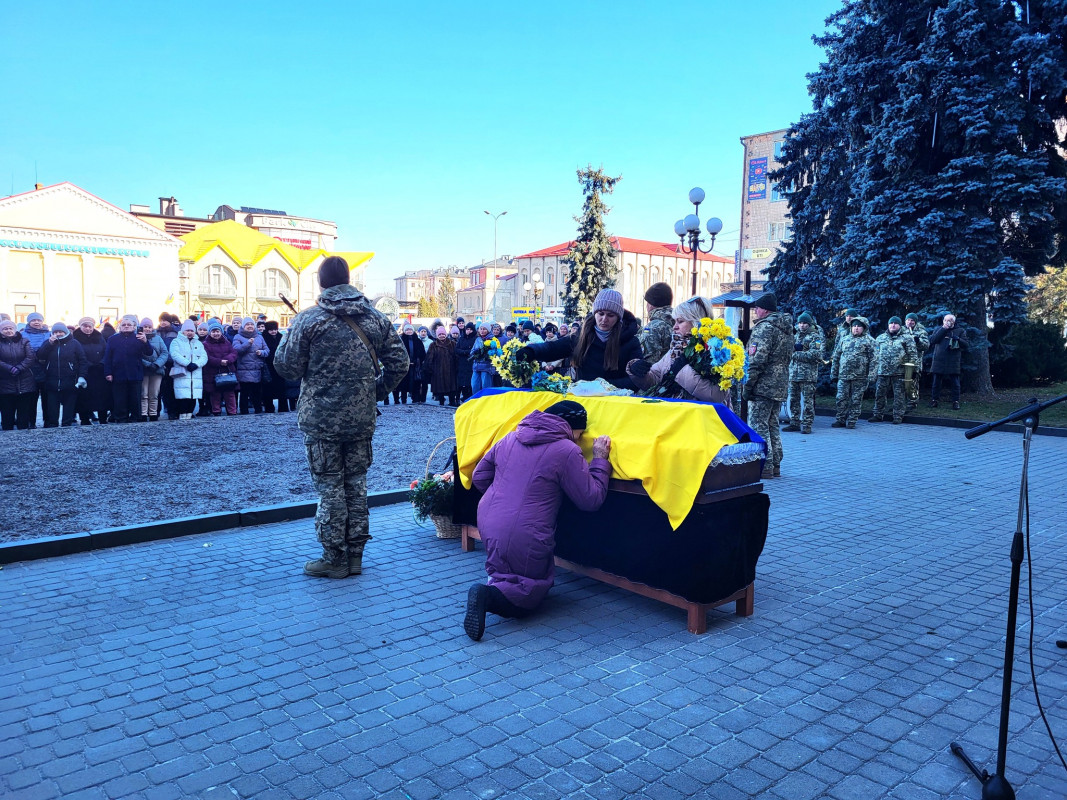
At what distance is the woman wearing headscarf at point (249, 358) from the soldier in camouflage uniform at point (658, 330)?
954cm

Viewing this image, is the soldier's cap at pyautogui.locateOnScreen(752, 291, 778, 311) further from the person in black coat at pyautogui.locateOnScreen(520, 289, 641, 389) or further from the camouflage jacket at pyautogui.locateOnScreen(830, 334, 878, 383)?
the camouflage jacket at pyautogui.locateOnScreen(830, 334, 878, 383)

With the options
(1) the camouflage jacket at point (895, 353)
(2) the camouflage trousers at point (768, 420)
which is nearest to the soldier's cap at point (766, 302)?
(2) the camouflage trousers at point (768, 420)

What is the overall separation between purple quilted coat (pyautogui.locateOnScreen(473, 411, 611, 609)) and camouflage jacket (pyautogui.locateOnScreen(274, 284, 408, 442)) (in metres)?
1.30

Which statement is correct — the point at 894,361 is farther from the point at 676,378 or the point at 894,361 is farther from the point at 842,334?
the point at 676,378

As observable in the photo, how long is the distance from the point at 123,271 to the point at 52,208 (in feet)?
20.7

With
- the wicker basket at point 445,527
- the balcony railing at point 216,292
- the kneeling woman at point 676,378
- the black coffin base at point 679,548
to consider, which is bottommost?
the wicker basket at point 445,527

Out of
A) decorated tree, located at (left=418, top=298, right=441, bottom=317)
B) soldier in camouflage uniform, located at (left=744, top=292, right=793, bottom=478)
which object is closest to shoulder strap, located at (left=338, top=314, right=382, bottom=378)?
soldier in camouflage uniform, located at (left=744, top=292, right=793, bottom=478)

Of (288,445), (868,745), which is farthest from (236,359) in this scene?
(868,745)

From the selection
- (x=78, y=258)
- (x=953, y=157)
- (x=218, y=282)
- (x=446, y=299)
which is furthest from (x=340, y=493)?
(x=446, y=299)

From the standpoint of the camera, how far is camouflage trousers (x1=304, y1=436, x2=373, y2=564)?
5621mm

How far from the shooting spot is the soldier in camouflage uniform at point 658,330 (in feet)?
26.1

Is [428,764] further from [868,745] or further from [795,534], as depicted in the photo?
[795,534]

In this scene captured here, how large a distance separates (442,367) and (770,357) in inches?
426

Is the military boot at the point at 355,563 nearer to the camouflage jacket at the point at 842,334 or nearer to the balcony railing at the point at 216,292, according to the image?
the camouflage jacket at the point at 842,334
